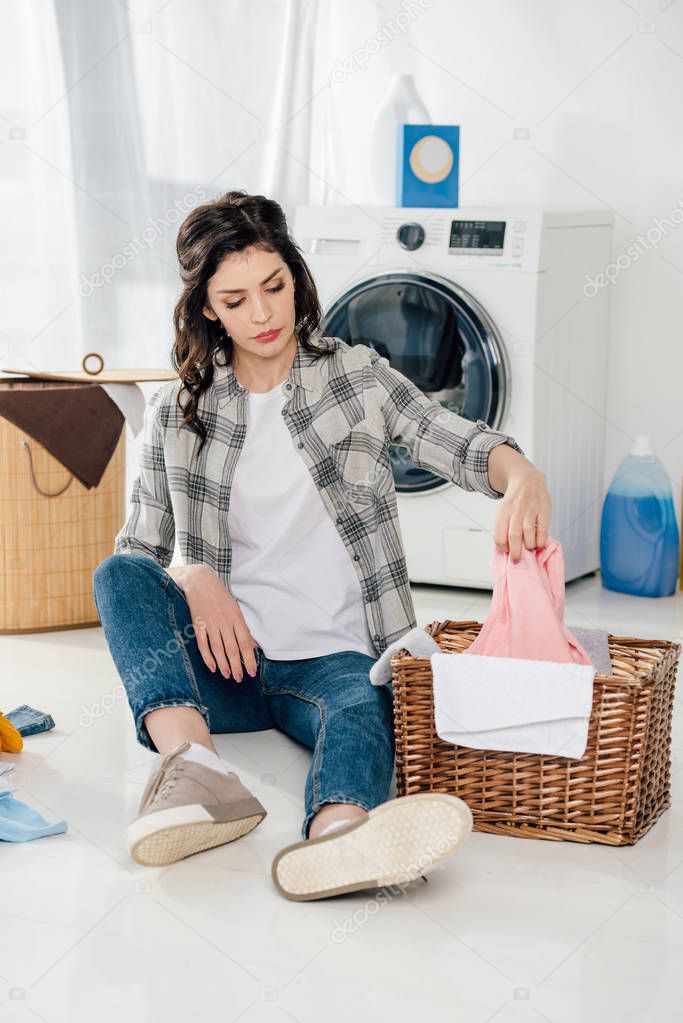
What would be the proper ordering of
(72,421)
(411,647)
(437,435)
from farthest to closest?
(72,421) < (437,435) < (411,647)

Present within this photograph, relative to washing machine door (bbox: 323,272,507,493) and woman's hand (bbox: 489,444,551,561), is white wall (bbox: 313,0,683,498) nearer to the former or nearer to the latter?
washing machine door (bbox: 323,272,507,493)

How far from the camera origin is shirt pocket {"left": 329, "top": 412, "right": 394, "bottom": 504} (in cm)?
176

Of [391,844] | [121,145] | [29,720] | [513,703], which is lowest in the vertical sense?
[29,720]

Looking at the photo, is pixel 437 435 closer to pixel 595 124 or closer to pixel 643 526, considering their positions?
pixel 643 526

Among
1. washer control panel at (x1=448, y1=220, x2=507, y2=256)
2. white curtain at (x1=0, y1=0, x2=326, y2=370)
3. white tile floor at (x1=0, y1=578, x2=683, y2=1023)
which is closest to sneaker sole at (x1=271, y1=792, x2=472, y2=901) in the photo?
white tile floor at (x1=0, y1=578, x2=683, y2=1023)

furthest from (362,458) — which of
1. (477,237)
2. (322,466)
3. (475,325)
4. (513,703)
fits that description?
(477,237)

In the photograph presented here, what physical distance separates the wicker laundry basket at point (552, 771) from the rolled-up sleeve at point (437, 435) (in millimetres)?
262

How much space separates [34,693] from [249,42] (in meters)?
1.93

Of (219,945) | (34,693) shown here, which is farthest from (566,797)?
(34,693)

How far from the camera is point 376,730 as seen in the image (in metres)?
1.58

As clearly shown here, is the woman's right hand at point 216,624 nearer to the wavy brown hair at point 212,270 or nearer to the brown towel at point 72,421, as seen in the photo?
the wavy brown hair at point 212,270

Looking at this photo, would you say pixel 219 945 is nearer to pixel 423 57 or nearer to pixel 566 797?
pixel 566 797

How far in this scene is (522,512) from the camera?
1.50 metres

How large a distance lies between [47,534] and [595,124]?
1.67m
